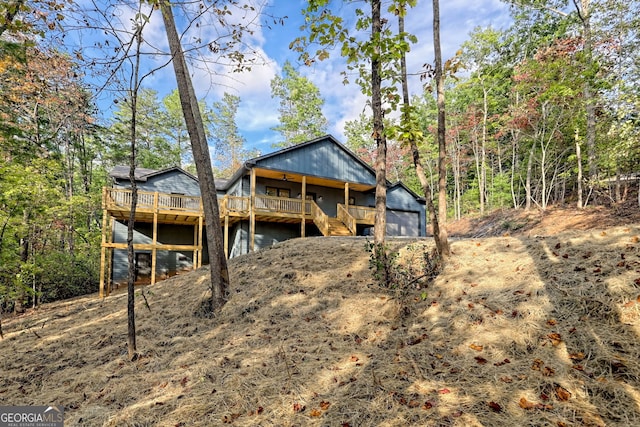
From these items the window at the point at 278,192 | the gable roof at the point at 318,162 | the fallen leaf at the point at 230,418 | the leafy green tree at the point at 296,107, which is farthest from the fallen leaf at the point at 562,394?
the leafy green tree at the point at 296,107

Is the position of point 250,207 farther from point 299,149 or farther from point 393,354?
point 393,354

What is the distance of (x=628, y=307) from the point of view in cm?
283

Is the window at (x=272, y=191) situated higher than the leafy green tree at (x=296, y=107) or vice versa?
the leafy green tree at (x=296, y=107)

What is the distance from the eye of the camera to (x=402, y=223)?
722 inches

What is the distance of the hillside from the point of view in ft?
7.73

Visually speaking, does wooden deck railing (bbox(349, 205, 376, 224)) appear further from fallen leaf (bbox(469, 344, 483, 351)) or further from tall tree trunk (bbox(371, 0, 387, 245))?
fallen leaf (bbox(469, 344, 483, 351))

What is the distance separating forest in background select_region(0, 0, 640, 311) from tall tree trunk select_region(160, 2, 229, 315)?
139cm

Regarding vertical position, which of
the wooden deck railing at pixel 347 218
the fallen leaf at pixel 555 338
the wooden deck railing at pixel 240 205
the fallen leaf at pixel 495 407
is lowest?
the fallen leaf at pixel 495 407

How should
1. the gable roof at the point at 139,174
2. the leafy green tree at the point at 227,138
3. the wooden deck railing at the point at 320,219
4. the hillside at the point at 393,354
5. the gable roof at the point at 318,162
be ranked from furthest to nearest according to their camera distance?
the leafy green tree at the point at 227,138
the gable roof at the point at 139,174
the gable roof at the point at 318,162
the wooden deck railing at the point at 320,219
the hillside at the point at 393,354

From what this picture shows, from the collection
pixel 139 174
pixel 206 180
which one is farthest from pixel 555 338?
pixel 139 174

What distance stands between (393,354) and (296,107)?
28956 millimetres

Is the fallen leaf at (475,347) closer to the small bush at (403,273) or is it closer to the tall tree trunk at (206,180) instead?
the small bush at (403,273)

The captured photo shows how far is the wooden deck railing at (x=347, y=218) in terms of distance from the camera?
47.6 ft

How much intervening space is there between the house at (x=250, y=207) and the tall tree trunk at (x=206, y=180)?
7.22m
